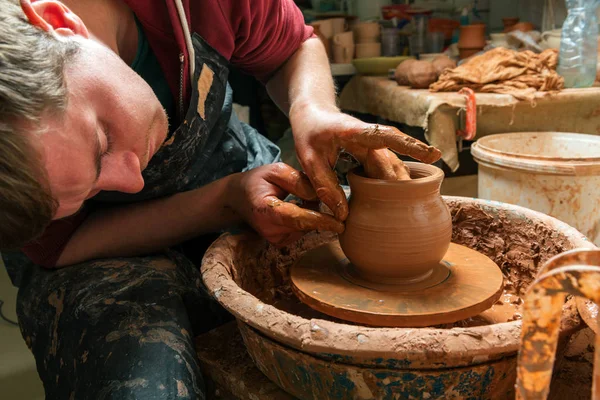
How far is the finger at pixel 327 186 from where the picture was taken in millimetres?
1250

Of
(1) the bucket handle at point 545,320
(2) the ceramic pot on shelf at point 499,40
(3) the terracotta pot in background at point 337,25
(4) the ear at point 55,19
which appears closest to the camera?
(1) the bucket handle at point 545,320

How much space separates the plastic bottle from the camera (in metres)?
3.10

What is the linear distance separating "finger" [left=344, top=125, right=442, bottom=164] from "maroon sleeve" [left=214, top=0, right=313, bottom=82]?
60cm

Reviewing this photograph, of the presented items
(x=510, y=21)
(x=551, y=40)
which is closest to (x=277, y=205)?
(x=551, y=40)

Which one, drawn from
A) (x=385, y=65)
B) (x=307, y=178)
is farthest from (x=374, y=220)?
(x=385, y=65)

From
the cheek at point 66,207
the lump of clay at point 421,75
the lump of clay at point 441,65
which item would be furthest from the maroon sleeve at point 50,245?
the lump of clay at point 441,65

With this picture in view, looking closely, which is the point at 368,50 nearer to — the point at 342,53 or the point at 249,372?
the point at 342,53

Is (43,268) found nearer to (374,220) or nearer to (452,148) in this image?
(374,220)

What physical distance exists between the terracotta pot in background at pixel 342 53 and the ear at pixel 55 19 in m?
3.69

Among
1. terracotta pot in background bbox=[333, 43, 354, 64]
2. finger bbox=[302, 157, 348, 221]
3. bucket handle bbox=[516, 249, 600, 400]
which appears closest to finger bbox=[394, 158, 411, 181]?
finger bbox=[302, 157, 348, 221]

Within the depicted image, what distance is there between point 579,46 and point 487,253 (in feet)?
7.15

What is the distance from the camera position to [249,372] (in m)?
1.24

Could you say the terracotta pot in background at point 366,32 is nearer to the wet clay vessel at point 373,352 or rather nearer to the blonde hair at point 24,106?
the wet clay vessel at point 373,352

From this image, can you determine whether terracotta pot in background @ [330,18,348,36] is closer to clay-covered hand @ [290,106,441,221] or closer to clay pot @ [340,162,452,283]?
clay-covered hand @ [290,106,441,221]
